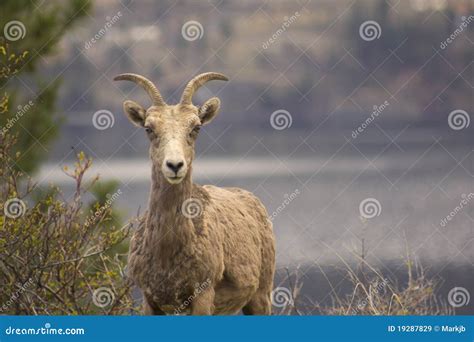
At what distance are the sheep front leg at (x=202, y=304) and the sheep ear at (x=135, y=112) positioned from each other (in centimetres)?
176

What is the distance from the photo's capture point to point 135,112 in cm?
1080

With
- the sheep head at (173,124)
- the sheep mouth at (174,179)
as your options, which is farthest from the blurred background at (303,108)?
the sheep mouth at (174,179)

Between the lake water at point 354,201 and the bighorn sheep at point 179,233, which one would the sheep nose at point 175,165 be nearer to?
the bighorn sheep at point 179,233

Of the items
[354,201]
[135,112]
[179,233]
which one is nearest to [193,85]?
[135,112]

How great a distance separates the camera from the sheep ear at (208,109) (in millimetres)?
10836

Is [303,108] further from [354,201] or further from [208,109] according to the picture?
[208,109]

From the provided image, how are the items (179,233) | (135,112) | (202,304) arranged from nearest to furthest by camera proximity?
(202,304)
(179,233)
(135,112)

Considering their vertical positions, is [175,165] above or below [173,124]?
below

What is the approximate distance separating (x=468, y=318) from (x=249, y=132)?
10.7m

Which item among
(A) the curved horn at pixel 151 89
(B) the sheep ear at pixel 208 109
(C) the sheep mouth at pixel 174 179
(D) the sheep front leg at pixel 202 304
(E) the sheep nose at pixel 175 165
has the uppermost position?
(B) the sheep ear at pixel 208 109

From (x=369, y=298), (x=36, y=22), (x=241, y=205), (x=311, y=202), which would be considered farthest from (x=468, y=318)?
(x=311, y=202)

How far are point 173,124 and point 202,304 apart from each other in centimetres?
161

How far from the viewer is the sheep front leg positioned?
10.1 m

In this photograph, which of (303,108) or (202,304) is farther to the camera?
(303,108)
